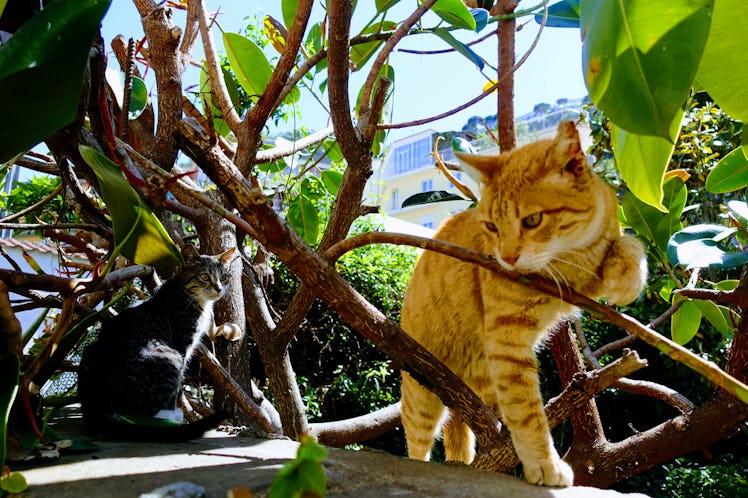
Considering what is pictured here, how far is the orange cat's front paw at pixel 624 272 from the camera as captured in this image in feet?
4.21

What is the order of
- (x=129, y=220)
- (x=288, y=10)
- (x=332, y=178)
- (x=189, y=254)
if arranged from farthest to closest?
(x=332, y=178)
(x=288, y=10)
(x=189, y=254)
(x=129, y=220)

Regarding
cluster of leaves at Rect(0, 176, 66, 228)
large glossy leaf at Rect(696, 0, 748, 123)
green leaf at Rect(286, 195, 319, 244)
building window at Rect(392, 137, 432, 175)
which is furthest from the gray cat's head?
building window at Rect(392, 137, 432, 175)

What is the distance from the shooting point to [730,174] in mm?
1351

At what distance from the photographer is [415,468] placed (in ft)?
3.18

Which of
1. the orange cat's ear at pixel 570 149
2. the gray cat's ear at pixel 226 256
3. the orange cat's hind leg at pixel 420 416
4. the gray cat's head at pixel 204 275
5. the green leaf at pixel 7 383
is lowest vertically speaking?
the orange cat's hind leg at pixel 420 416

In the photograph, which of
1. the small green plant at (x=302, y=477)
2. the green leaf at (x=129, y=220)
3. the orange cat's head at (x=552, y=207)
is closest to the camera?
the small green plant at (x=302, y=477)

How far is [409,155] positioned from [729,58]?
1946 cm

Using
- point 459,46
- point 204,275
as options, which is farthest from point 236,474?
point 459,46

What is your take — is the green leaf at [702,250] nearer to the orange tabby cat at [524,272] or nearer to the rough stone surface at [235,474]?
the orange tabby cat at [524,272]

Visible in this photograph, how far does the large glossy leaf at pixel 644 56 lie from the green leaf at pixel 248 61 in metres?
1.68

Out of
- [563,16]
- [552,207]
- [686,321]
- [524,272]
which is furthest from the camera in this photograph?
[686,321]

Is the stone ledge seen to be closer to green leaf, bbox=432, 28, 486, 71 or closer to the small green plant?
the small green plant

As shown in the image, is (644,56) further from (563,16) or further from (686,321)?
(686,321)

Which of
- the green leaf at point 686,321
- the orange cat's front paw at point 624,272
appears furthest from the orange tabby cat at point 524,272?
the green leaf at point 686,321
